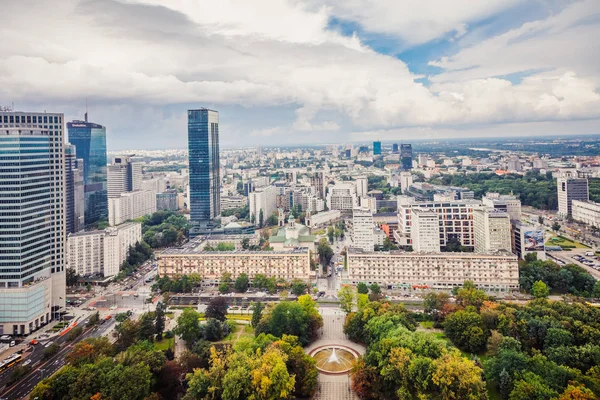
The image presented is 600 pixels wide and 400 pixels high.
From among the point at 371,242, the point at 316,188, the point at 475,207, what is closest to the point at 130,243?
the point at 371,242

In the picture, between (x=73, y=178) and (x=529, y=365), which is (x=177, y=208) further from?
(x=529, y=365)

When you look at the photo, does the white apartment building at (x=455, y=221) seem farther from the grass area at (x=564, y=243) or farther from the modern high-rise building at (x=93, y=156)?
the modern high-rise building at (x=93, y=156)

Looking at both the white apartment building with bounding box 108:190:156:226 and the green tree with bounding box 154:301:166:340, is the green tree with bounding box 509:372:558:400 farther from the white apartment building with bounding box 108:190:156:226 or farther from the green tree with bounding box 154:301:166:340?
the white apartment building with bounding box 108:190:156:226

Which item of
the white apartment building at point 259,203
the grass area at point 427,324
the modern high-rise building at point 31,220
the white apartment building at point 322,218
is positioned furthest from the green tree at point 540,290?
the white apartment building at point 259,203

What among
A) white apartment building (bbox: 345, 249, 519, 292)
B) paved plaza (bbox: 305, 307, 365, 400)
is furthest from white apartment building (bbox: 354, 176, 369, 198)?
paved plaza (bbox: 305, 307, 365, 400)

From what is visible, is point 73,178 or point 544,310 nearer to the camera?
point 544,310

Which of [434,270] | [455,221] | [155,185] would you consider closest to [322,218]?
[455,221]
